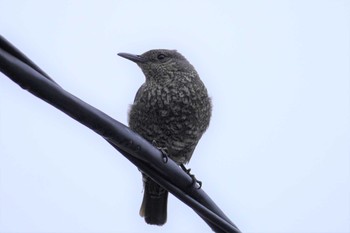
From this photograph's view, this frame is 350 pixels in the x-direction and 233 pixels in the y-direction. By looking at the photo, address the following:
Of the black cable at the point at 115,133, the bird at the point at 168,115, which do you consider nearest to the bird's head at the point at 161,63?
the bird at the point at 168,115

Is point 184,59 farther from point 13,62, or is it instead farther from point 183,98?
point 13,62

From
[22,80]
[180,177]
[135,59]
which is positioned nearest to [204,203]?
[180,177]

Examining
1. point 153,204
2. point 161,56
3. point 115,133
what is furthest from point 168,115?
point 115,133

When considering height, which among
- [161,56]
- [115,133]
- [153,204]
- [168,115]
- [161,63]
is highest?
[161,56]

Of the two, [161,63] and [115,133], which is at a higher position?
[161,63]

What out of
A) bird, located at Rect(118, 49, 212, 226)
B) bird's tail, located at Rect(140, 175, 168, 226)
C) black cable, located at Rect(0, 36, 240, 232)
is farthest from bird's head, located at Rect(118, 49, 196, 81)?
black cable, located at Rect(0, 36, 240, 232)

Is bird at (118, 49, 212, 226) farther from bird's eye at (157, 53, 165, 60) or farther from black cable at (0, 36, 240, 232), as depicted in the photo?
black cable at (0, 36, 240, 232)

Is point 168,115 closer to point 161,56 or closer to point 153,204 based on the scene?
point 153,204
